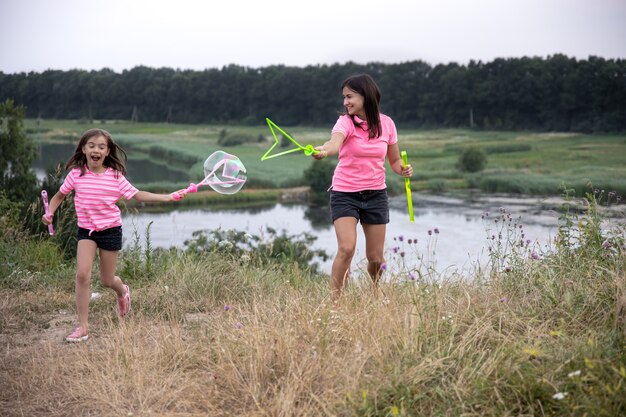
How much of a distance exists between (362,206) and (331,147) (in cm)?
63

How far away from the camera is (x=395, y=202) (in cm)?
4606

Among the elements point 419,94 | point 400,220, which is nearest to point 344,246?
point 400,220

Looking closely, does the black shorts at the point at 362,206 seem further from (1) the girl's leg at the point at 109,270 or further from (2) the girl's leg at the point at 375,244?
(1) the girl's leg at the point at 109,270

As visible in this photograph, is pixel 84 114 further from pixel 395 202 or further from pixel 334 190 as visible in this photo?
pixel 334 190

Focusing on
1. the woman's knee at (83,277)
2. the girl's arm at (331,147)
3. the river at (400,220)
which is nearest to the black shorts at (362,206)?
the girl's arm at (331,147)

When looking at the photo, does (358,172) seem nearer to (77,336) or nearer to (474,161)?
(77,336)

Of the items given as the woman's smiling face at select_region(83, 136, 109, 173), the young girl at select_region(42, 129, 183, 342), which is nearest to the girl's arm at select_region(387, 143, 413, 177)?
the young girl at select_region(42, 129, 183, 342)

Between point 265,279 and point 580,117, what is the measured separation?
240ft

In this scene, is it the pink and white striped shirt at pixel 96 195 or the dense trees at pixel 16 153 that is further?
the dense trees at pixel 16 153

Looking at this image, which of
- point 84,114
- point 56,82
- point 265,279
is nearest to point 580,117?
point 84,114

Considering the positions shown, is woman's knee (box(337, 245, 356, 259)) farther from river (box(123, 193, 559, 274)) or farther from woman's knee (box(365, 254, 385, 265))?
river (box(123, 193, 559, 274))

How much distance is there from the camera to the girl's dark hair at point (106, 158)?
18.8 ft

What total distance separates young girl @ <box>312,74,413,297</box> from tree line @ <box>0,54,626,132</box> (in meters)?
52.4

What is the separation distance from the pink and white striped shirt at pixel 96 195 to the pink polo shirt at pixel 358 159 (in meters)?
1.62
